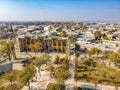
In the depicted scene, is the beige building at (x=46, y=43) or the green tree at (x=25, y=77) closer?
the green tree at (x=25, y=77)

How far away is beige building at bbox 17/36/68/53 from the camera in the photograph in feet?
120

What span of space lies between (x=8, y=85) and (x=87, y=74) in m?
10.8

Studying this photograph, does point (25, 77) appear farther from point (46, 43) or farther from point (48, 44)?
point (46, 43)

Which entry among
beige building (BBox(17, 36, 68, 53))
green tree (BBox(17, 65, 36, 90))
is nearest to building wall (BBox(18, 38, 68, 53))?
beige building (BBox(17, 36, 68, 53))

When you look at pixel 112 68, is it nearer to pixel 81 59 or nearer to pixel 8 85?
pixel 81 59

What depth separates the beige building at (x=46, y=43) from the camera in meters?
36.4

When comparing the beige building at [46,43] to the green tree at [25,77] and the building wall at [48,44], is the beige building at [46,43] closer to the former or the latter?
the building wall at [48,44]

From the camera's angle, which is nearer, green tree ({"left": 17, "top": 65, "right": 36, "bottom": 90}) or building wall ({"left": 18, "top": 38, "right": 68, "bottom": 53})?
green tree ({"left": 17, "top": 65, "right": 36, "bottom": 90})

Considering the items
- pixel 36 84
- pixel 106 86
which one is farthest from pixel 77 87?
pixel 36 84

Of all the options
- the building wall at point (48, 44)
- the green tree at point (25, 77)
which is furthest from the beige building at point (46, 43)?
the green tree at point (25, 77)

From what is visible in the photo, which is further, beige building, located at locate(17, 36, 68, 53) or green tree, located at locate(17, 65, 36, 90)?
beige building, located at locate(17, 36, 68, 53)

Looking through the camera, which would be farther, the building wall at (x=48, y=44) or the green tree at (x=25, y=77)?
the building wall at (x=48, y=44)

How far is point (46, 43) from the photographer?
3759 centimetres

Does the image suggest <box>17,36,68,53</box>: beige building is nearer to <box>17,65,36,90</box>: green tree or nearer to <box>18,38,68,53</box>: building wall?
<box>18,38,68,53</box>: building wall
